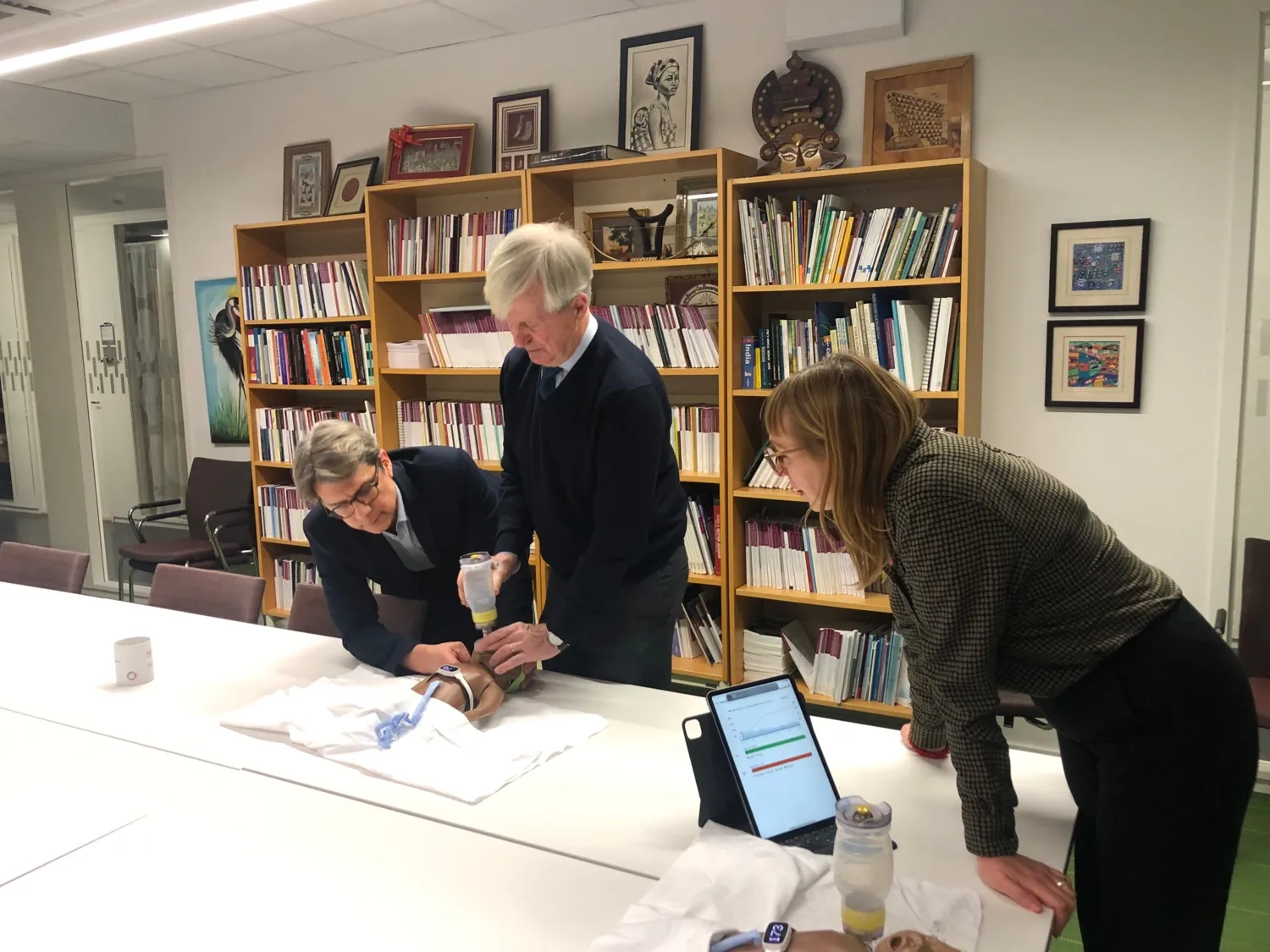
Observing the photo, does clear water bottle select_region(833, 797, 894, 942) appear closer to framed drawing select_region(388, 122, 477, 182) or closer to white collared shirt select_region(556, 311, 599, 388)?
white collared shirt select_region(556, 311, 599, 388)

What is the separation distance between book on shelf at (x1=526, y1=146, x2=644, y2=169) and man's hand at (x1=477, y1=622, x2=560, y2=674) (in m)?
2.11

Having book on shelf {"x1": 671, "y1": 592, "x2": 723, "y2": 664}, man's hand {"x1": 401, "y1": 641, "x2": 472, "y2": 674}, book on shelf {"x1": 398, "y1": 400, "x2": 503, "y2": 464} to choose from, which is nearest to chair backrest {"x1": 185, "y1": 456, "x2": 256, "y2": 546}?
book on shelf {"x1": 398, "y1": 400, "x2": 503, "y2": 464}

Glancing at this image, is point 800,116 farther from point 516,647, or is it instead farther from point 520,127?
point 516,647

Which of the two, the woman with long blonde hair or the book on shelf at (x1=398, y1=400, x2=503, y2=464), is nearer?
the woman with long blonde hair

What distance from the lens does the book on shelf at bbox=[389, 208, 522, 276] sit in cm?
387

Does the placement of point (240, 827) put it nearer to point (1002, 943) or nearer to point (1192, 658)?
point (1002, 943)

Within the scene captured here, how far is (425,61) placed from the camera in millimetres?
4215

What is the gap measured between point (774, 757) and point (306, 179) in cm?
400

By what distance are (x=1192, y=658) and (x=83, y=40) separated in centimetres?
375

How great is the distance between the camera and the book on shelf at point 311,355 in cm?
434

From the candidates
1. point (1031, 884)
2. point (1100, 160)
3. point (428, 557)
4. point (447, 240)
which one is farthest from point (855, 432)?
point (447, 240)

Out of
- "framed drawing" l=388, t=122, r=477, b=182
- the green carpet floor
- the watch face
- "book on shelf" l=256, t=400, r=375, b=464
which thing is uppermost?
"framed drawing" l=388, t=122, r=477, b=182

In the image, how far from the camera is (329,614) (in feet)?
8.38

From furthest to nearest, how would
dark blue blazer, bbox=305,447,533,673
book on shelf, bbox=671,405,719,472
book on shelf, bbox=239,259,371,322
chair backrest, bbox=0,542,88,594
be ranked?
book on shelf, bbox=239,259,371,322
book on shelf, bbox=671,405,719,472
chair backrest, bbox=0,542,88,594
dark blue blazer, bbox=305,447,533,673
